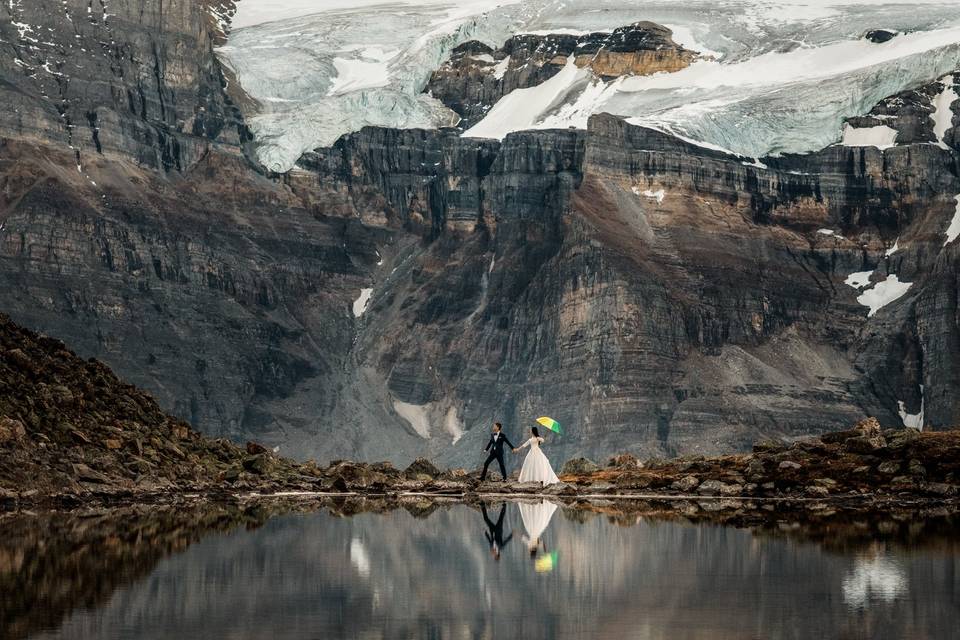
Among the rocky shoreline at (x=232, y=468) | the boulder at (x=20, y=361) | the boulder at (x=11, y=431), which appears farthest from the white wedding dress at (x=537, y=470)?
the boulder at (x=11, y=431)

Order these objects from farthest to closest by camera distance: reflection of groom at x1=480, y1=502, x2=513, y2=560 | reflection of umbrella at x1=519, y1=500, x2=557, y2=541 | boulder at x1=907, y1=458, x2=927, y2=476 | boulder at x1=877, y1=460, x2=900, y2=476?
1. boulder at x1=877, y1=460, x2=900, y2=476
2. boulder at x1=907, y1=458, x2=927, y2=476
3. reflection of umbrella at x1=519, y1=500, x2=557, y2=541
4. reflection of groom at x1=480, y1=502, x2=513, y2=560

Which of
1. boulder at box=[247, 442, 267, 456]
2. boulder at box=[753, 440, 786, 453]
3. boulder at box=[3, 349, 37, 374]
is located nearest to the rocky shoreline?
boulder at box=[3, 349, 37, 374]

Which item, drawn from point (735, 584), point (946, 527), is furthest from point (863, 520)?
point (735, 584)

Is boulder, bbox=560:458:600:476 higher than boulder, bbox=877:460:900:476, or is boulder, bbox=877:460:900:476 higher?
boulder, bbox=560:458:600:476

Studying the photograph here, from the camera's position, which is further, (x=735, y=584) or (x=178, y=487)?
(x=178, y=487)

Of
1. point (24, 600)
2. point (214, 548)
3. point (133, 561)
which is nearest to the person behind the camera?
point (24, 600)

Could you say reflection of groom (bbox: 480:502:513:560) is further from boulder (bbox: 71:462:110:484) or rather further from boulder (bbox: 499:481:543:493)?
boulder (bbox: 71:462:110:484)

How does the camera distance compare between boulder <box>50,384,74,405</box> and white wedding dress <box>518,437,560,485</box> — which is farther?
white wedding dress <box>518,437,560,485</box>

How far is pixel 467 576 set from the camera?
48719mm

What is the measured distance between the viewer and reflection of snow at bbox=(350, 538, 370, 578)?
4994 centimetres

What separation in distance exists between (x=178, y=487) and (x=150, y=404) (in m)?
10.7

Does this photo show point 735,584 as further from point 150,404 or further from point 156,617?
point 150,404

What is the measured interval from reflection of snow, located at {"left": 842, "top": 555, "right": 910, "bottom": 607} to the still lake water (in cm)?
6

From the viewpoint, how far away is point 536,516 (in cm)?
6812
